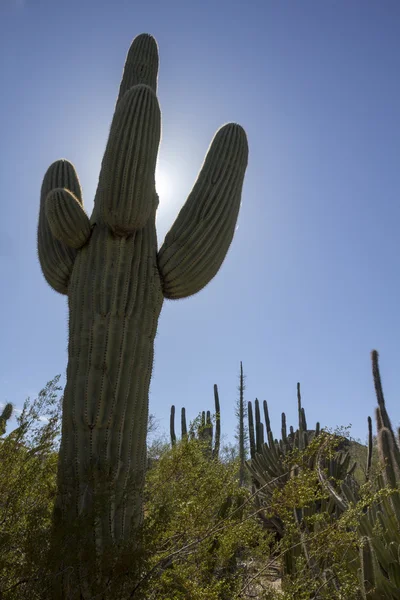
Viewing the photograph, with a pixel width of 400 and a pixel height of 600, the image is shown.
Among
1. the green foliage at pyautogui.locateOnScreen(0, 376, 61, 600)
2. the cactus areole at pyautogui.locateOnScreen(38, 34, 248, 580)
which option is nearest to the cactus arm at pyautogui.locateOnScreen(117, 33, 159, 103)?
the cactus areole at pyautogui.locateOnScreen(38, 34, 248, 580)

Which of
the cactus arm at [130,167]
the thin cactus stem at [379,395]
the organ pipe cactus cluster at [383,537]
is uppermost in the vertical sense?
the cactus arm at [130,167]

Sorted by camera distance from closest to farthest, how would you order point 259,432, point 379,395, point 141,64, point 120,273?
1. point 120,273
2. point 141,64
3. point 379,395
4. point 259,432

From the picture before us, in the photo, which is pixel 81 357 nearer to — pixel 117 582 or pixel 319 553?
pixel 117 582

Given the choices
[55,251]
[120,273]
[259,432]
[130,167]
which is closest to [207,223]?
[130,167]

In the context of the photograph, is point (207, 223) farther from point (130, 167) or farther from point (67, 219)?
point (67, 219)

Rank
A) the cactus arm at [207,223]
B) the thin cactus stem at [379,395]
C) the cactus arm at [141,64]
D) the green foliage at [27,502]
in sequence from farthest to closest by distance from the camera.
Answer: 1. the thin cactus stem at [379,395]
2. the cactus arm at [141,64]
3. the cactus arm at [207,223]
4. the green foliage at [27,502]

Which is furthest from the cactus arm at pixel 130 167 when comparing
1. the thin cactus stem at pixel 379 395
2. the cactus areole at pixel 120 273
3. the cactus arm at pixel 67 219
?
the thin cactus stem at pixel 379 395

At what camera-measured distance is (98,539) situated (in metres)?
2.61

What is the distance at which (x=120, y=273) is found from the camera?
327 centimetres

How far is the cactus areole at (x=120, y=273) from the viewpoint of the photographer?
9.34 ft

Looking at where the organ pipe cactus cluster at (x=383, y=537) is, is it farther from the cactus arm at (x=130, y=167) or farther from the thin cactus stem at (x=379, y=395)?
the cactus arm at (x=130, y=167)

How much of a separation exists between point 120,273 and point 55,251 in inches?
30.4

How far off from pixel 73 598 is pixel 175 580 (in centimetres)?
56

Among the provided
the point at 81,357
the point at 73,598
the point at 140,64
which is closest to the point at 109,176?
the point at 81,357
